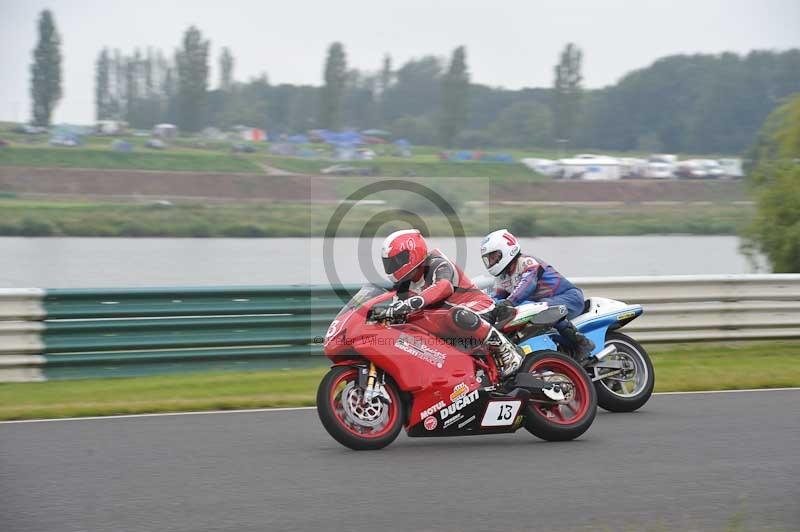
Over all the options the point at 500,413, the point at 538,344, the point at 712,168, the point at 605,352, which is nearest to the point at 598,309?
the point at 605,352

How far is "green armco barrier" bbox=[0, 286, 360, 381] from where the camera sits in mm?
10156

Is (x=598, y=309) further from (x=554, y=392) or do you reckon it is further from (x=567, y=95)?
(x=567, y=95)

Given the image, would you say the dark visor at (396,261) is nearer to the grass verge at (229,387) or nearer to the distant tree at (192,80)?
the grass verge at (229,387)

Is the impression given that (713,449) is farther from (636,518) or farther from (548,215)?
(548,215)

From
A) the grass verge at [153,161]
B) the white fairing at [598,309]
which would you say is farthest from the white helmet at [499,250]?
the grass verge at [153,161]

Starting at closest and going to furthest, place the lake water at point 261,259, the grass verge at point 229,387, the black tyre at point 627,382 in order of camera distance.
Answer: the black tyre at point 627,382 → the grass verge at point 229,387 → the lake water at point 261,259

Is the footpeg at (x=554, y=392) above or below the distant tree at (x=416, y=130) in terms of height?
below

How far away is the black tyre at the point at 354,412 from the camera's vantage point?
6.77 meters

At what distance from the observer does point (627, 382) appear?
8.72m

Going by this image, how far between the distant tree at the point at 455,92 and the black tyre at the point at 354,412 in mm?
26336

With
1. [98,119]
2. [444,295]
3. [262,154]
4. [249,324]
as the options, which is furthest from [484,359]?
[98,119]

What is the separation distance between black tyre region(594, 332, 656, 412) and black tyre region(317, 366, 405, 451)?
2300 millimetres

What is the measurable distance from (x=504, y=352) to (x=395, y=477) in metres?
1.60

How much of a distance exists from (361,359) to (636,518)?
2.39 metres
